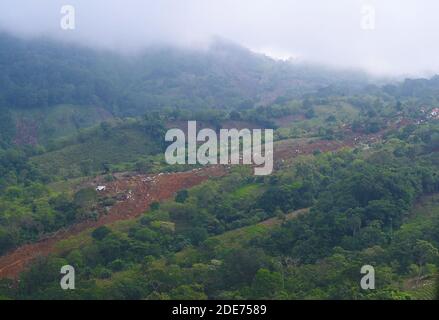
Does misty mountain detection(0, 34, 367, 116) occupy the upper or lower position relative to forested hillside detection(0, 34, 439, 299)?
upper

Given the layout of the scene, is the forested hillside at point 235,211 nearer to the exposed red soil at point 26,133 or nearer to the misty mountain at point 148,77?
the exposed red soil at point 26,133

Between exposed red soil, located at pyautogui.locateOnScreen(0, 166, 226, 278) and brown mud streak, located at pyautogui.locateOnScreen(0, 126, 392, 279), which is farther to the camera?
brown mud streak, located at pyautogui.locateOnScreen(0, 126, 392, 279)

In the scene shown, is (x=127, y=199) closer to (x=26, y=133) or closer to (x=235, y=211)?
(x=235, y=211)

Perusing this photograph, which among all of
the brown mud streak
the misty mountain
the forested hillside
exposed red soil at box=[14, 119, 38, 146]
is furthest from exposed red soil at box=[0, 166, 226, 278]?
the misty mountain

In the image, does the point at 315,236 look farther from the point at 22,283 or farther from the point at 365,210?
the point at 22,283

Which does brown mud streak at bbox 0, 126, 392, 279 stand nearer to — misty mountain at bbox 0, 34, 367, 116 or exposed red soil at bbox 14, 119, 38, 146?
exposed red soil at bbox 14, 119, 38, 146

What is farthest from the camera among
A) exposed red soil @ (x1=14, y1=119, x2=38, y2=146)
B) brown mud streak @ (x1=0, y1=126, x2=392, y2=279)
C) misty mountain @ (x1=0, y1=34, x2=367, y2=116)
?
misty mountain @ (x1=0, y1=34, x2=367, y2=116)

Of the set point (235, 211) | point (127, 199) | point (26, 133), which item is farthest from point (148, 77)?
point (235, 211)

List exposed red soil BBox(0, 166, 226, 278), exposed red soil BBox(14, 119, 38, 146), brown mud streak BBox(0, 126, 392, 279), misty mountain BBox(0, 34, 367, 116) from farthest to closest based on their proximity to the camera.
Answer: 1. misty mountain BBox(0, 34, 367, 116)
2. exposed red soil BBox(14, 119, 38, 146)
3. brown mud streak BBox(0, 126, 392, 279)
4. exposed red soil BBox(0, 166, 226, 278)
